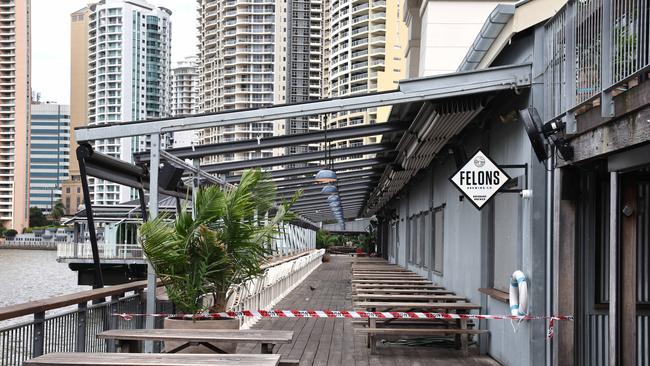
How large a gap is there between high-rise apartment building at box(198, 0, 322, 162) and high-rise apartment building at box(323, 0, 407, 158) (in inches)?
741

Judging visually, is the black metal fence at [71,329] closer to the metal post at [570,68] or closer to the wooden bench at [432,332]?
the wooden bench at [432,332]

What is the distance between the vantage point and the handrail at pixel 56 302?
231 inches

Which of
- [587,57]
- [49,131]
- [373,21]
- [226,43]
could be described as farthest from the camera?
[49,131]

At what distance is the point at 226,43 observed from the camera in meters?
138

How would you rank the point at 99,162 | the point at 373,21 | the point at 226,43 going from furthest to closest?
the point at 226,43 → the point at 373,21 → the point at 99,162

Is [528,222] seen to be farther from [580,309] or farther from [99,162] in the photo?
[99,162]

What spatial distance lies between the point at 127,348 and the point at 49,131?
200 m

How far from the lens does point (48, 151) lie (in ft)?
648

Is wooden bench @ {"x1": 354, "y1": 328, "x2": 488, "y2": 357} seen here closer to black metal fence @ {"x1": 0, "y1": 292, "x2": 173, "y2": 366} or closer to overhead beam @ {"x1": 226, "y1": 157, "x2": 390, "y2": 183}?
black metal fence @ {"x1": 0, "y1": 292, "x2": 173, "y2": 366}

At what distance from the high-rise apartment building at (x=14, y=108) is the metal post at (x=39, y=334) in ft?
472

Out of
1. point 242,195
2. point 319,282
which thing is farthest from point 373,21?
point 242,195

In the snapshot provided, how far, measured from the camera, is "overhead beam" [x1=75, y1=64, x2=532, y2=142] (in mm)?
7773

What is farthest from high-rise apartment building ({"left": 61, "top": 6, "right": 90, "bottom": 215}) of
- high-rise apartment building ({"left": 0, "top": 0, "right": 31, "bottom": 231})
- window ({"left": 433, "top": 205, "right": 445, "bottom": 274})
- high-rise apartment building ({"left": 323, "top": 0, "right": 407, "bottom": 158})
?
window ({"left": 433, "top": 205, "right": 445, "bottom": 274})

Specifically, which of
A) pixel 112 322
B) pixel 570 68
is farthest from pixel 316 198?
pixel 570 68
